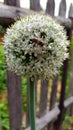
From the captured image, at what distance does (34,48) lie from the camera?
100cm

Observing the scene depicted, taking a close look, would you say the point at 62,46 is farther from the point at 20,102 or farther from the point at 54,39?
the point at 20,102

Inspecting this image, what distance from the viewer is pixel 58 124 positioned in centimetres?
382

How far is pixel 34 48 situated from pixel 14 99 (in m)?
1.53

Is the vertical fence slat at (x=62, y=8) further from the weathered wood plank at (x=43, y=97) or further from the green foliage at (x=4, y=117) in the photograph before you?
the green foliage at (x=4, y=117)

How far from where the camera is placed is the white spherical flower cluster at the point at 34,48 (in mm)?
1015

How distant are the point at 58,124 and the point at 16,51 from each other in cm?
288

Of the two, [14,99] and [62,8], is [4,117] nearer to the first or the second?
[14,99]

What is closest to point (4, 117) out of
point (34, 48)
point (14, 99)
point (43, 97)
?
point (43, 97)

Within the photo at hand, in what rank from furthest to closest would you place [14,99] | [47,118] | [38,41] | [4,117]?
1. [47,118]
2. [4,117]
3. [14,99]
4. [38,41]

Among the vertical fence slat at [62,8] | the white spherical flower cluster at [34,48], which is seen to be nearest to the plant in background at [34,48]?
the white spherical flower cluster at [34,48]

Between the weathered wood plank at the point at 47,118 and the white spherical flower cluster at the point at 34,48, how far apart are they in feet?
6.76

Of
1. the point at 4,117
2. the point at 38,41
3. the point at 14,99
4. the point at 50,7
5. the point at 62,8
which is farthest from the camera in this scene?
the point at 62,8

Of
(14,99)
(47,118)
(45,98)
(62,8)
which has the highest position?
(62,8)

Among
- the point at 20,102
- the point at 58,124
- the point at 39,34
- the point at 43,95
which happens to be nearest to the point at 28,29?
the point at 39,34
